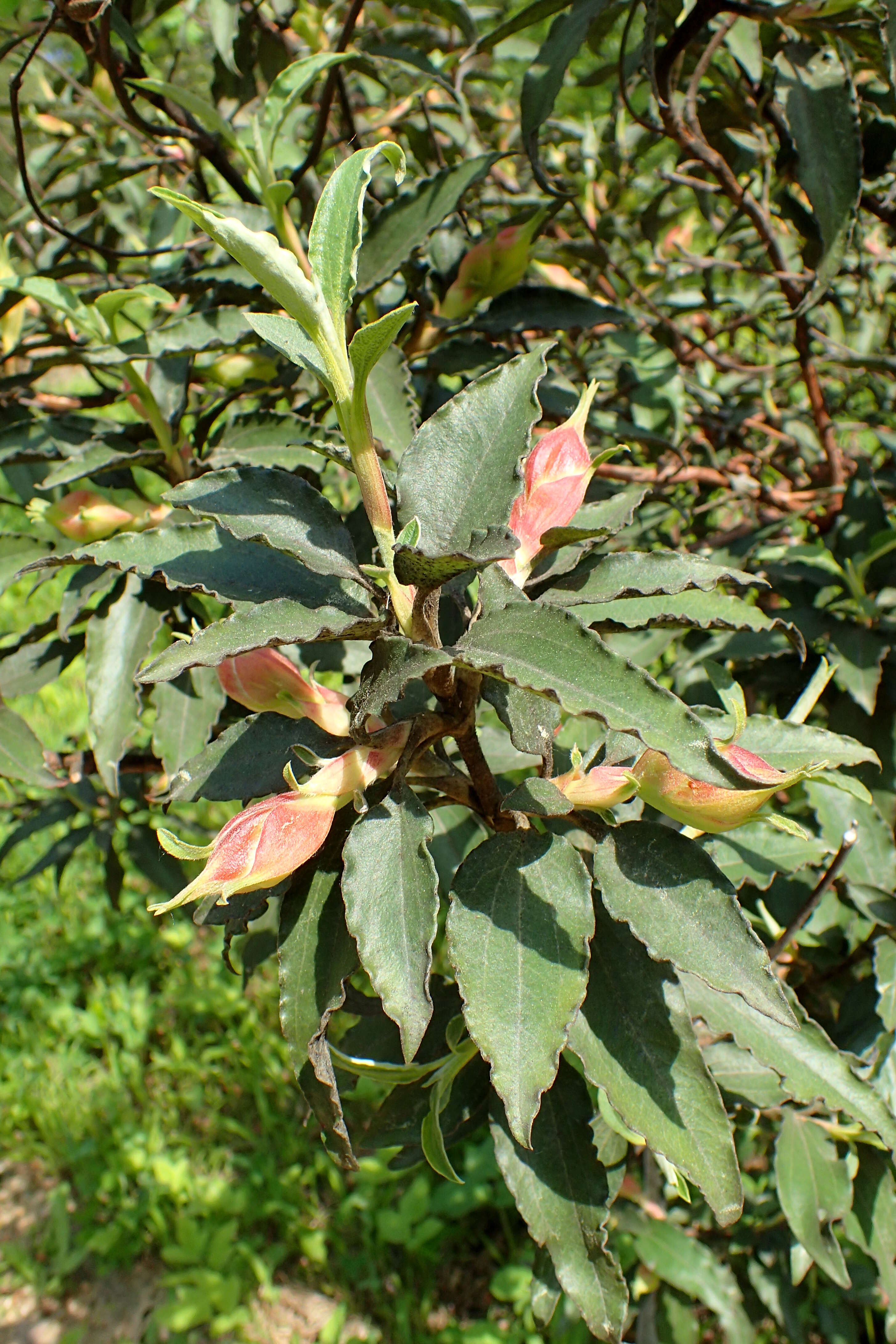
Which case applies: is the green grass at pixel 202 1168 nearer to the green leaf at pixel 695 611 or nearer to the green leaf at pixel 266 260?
the green leaf at pixel 695 611

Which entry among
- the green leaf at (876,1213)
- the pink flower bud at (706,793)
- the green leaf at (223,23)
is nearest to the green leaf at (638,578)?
the pink flower bud at (706,793)

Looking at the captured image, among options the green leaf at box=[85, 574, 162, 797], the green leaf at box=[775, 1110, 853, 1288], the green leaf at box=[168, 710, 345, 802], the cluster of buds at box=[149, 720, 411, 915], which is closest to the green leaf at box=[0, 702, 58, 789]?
the green leaf at box=[85, 574, 162, 797]

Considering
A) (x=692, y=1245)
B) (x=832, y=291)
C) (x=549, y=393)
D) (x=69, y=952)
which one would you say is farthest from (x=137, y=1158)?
(x=832, y=291)

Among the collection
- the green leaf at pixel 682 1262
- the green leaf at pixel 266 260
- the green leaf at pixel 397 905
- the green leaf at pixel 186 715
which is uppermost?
the green leaf at pixel 266 260

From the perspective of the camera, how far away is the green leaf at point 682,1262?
4.45ft

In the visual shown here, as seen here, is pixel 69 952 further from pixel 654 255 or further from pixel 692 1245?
pixel 654 255

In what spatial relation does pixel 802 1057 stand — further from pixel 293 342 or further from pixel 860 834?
pixel 293 342

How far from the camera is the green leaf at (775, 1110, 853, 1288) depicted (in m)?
1.07

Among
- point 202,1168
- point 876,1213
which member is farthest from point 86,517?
point 202,1168

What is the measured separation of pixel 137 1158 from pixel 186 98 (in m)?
2.03

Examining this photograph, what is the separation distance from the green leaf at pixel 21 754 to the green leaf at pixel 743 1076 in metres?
0.81

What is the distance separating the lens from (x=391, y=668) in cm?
61

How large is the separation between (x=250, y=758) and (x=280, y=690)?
0.19ft

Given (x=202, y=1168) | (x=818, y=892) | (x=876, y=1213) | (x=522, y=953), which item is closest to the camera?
(x=522, y=953)
